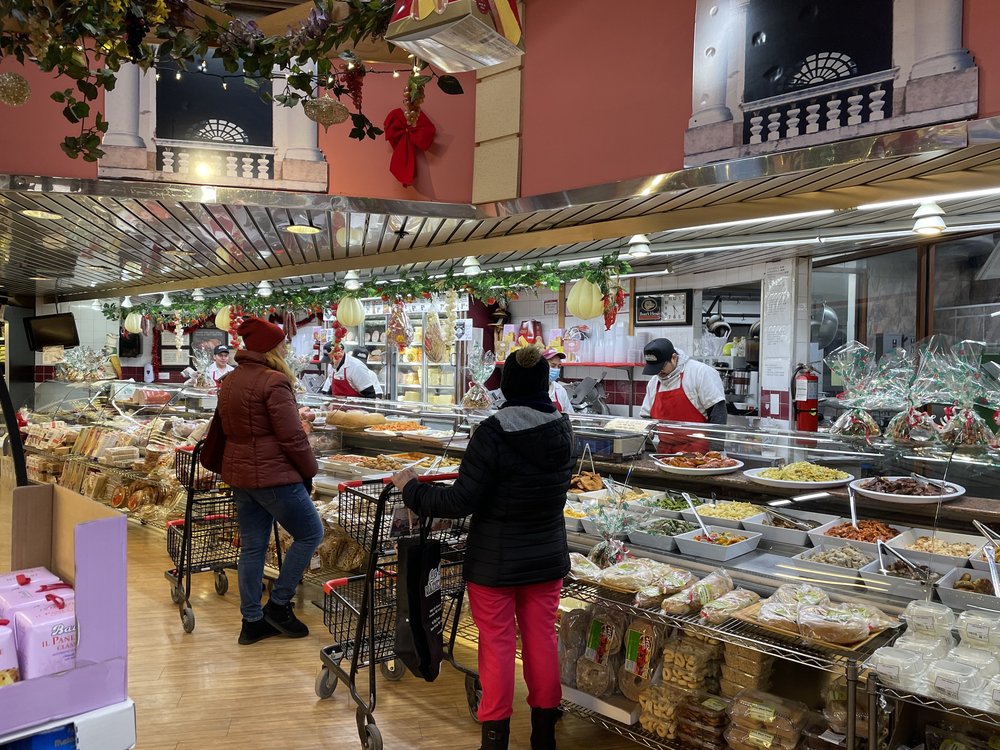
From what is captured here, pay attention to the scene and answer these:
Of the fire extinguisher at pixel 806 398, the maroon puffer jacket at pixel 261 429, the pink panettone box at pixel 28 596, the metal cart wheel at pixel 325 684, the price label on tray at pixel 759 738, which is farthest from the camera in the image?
the fire extinguisher at pixel 806 398

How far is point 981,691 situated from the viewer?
6.81 feet

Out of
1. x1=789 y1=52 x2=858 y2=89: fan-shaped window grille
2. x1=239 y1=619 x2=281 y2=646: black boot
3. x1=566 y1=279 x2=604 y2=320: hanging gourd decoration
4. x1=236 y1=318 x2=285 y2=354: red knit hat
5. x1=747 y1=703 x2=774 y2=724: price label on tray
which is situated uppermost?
x1=789 y1=52 x2=858 y2=89: fan-shaped window grille

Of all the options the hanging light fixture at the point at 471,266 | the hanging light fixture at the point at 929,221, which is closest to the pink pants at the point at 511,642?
the hanging light fixture at the point at 929,221

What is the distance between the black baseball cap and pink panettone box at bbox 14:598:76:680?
5.36 meters

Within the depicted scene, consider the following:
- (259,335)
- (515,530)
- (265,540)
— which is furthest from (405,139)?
(515,530)

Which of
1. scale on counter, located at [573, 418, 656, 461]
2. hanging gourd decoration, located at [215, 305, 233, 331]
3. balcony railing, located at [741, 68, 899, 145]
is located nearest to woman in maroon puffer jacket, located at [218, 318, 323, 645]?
scale on counter, located at [573, 418, 656, 461]

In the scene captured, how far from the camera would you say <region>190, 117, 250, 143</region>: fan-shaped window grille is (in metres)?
4.34

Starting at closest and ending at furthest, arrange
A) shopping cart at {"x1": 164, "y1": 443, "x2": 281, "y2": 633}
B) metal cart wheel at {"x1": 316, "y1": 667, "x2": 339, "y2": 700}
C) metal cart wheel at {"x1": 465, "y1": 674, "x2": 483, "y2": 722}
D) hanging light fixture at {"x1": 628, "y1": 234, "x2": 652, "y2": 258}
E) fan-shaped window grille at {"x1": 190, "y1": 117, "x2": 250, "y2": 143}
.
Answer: metal cart wheel at {"x1": 465, "y1": 674, "x2": 483, "y2": 722}, metal cart wheel at {"x1": 316, "y1": 667, "x2": 339, "y2": 700}, fan-shaped window grille at {"x1": 190, "y1": 117, "x2": 250, "y2": 143}, shopping cart at {"x1": 164, "y1": 443, "x2": 281, "y2": 633}, hanging light fixture at {"x1": 628, "y1": 234, "x2": 652, "y2": 258}

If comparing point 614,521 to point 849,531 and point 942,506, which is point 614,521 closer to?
point 849,531

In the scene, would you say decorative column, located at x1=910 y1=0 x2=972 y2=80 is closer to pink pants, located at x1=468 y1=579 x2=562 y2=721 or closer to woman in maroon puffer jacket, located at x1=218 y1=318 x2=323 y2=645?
pink pants, located at x1=468 y1=579 x2=562 y2=721

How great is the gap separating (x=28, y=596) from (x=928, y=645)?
2.59 m

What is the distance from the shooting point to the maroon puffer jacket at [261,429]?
4066 millimetres

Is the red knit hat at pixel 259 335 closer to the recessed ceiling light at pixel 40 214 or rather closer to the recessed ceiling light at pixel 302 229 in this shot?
the recessed ceiling light at pixel 302 229

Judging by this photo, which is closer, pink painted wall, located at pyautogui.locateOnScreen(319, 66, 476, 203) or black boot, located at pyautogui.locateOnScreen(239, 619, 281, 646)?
black boot, located at pyautogui.locateOnScreen(239, 619, 281, 646)
